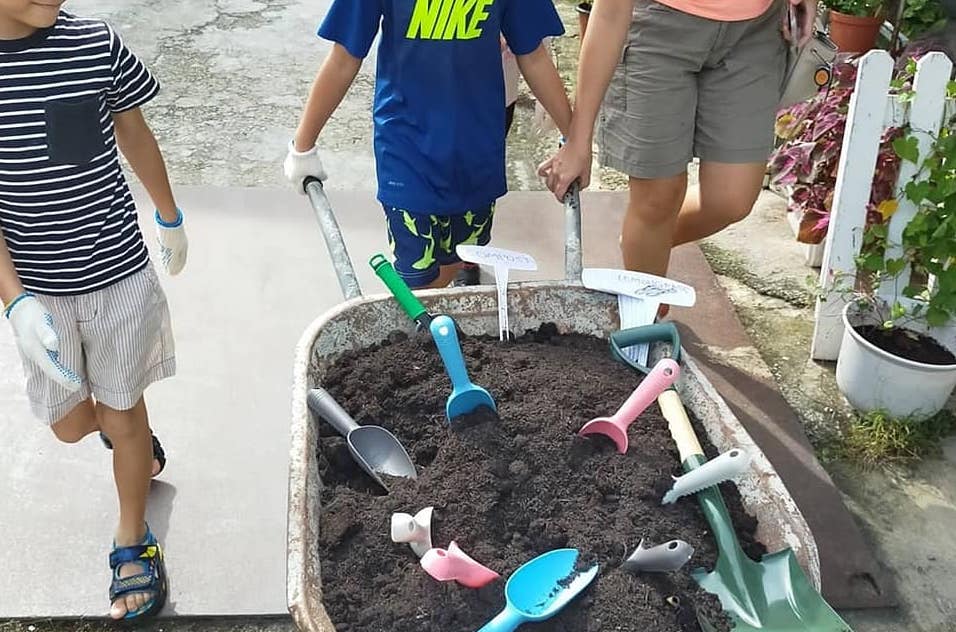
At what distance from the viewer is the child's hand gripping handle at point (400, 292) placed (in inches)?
62.7

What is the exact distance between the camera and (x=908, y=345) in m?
2.51

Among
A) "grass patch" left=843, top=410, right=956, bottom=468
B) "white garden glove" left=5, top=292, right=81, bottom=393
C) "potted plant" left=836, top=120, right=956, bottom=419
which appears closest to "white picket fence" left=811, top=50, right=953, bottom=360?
"potted plant" left=836, top=120, right=956, bottom=419

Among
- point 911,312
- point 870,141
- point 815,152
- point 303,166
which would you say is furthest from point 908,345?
point 303,166

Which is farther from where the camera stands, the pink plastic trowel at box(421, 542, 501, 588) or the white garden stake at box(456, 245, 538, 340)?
the white garden stake at box(456, 245, 538, 340)

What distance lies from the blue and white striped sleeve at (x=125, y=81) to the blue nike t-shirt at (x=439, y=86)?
1.25 ft

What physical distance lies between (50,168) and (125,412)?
0.53 metres

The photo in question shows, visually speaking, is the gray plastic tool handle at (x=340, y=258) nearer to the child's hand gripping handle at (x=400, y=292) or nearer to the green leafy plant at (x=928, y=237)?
the child's hand gripping handle at (x=400, y=292)

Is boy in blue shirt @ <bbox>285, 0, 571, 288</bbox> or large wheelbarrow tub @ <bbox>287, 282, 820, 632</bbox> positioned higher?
boy in blue shirt @ <bbox>285, 0, 571, 288</bbox>

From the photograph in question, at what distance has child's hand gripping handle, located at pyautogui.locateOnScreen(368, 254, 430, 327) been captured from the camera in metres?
1.59

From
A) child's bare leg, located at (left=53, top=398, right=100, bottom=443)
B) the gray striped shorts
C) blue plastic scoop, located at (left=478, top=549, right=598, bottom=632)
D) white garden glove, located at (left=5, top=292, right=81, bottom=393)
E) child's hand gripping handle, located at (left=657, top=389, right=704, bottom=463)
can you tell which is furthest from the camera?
child's bare leg, located at (left=53, top=398, right=100, bottom=443)

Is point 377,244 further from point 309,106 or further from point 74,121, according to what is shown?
point 74,121

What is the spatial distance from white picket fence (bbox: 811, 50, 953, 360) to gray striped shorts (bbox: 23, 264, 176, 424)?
1.78 metres

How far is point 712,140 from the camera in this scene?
2393 mm

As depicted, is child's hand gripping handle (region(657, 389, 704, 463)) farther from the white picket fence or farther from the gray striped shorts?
the white picket fence
